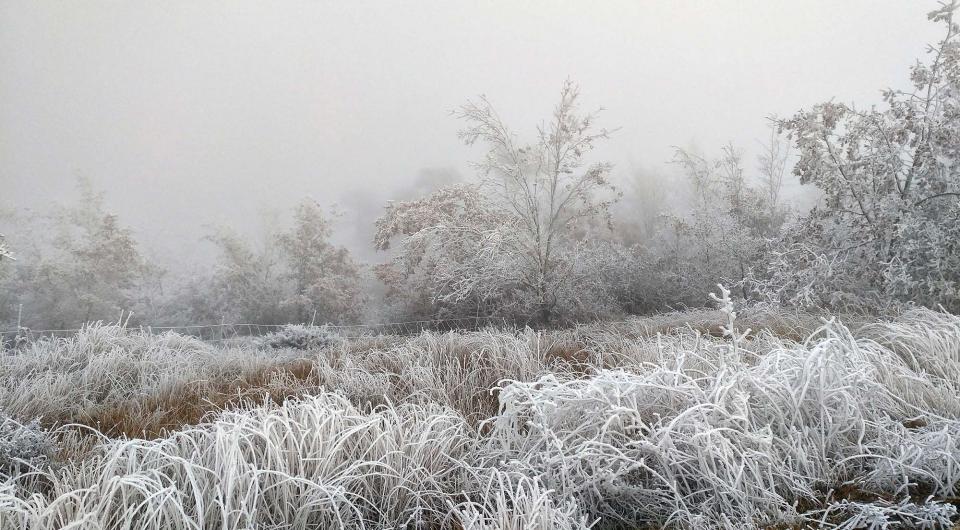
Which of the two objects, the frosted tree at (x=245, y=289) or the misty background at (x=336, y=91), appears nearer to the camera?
the frosted tree at (x=245, y=289)

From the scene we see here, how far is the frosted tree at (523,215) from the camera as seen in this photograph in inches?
333

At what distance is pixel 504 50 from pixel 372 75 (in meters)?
5.49

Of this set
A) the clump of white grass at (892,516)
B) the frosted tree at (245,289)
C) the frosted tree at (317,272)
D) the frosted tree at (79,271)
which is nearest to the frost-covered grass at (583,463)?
the clump of white grass at (892,516)

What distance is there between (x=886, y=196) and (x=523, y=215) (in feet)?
17.0

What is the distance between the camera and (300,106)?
776 inches

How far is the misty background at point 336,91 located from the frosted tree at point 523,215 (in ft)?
10.1

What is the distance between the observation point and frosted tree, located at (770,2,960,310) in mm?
4242

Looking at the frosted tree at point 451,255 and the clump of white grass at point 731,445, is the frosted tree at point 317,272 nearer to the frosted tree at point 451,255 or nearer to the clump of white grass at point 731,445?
the frosted tree at point 451,255

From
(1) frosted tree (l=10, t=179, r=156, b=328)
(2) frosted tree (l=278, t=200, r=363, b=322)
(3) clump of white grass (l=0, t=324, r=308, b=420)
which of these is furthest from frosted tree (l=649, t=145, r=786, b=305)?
(1) frosted tree (l=10, t=179, r=156, b=328)

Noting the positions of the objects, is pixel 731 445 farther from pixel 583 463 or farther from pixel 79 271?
pixel 79 271

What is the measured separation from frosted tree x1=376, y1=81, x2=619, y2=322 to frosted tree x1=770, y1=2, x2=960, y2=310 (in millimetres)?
4008

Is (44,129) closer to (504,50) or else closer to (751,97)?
(504,50)

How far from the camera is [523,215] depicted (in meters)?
8.78

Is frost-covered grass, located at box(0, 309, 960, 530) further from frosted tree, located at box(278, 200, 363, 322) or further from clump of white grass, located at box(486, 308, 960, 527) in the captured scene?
frosted tree, located at box(278, 200, 363, 322)
